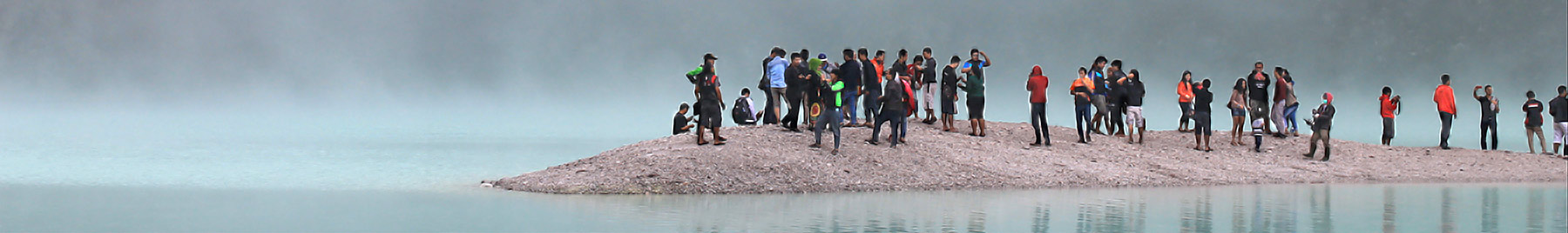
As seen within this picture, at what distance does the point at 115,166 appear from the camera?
62.9ft

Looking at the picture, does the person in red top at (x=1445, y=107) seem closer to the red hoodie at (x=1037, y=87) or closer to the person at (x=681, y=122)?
the red hoodie at (x=1037, y=87)

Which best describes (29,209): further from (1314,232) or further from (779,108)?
(1314,232)

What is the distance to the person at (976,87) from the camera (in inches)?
741

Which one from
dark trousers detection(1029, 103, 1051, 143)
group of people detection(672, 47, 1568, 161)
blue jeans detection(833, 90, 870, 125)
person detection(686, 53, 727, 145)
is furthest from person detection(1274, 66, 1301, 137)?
person detection(686, 53, 727, 145)

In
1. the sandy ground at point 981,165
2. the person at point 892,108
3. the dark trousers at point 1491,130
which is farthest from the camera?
the dark trousers at point 1491,130

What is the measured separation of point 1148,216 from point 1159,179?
4952 mm

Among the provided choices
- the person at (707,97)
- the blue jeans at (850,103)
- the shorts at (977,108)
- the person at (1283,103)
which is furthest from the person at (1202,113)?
the person at (707,97)

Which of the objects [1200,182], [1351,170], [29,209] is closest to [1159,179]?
[1200,182]

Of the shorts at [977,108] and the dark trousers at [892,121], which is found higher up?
the shorts at [977,108]

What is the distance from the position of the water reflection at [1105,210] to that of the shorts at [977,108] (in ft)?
12.4

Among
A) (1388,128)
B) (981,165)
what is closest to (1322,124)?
(1388,128)

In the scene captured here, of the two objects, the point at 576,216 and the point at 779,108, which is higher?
the point at 779,108

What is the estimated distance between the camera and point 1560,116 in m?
20.8

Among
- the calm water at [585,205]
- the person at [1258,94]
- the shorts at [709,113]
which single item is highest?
the person at [1258,94]
